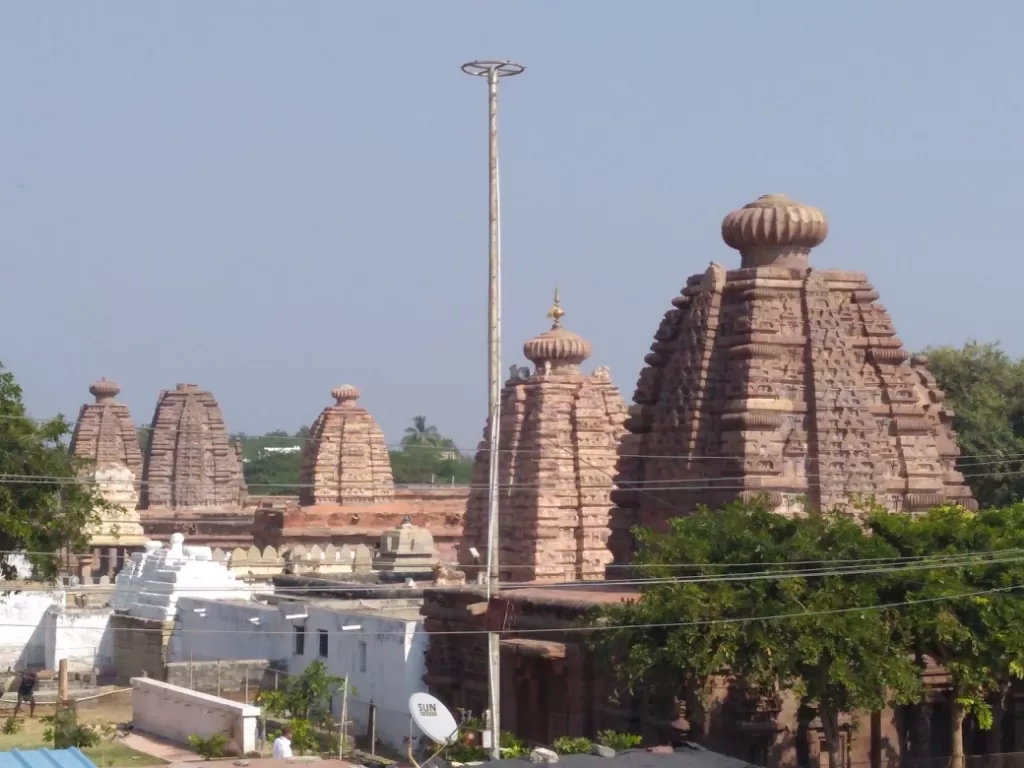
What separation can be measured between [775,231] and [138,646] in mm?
18763

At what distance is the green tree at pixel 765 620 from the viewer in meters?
21.0

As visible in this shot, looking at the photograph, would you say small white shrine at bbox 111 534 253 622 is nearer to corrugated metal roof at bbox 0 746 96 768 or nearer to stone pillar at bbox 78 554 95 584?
stone pillar at bbox 78 554 95 584

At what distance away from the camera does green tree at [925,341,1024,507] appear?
A: 46.5 meters

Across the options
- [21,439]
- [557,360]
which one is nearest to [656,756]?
[21,439]

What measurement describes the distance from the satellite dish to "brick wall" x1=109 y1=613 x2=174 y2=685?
16276mm

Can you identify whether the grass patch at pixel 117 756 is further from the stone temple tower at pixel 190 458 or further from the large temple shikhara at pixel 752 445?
the stone temple tower at pixel 190 458

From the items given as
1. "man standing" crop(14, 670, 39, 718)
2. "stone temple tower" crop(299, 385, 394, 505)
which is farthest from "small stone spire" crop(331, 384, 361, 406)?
"man standing" crop(14, 670, 39, 718)

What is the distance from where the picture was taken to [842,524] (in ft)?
73.4

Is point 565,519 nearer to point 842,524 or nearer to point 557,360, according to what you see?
point 557,360

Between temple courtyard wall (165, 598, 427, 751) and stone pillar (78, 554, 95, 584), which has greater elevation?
stone pillar (78, 554, 95, 584)

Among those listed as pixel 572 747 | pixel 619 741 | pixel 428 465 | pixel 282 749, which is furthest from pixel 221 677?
pixel 428 465

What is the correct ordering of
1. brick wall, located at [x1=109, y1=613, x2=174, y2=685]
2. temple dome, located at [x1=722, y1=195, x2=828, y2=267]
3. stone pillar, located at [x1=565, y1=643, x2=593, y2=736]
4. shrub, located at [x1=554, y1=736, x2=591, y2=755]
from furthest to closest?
brick wall, located at [x1=109, y1=613, x2=174, y2=685]
temple dome, located at [x1=722, y1=195, x2=828, y2=267]
stone pillar, located at [x1=565, y1=643, x2=593, y2=736]
shrub, located at [x1=554, y1=736, x2=591, y2=755]

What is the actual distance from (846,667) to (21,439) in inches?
538

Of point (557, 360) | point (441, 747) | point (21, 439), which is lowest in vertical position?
point (441, 747)
